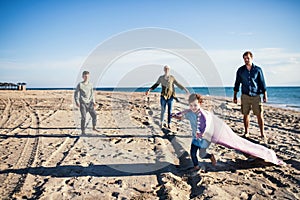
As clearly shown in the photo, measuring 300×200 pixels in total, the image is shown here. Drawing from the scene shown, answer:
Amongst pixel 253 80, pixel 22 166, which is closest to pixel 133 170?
pixel 22 166

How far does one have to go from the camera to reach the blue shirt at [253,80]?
6512 millimetres

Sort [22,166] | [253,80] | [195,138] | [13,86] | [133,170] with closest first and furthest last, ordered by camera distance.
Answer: [195,138] < [133,170] < [22,166] < [253,80] < [13,86]

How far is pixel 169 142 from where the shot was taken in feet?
22.9

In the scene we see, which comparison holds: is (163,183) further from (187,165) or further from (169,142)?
(169,142)

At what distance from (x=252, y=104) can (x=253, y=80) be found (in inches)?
25.1

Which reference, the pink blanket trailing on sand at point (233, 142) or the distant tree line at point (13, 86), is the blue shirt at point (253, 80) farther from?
the distant tree line at point (13, 86)

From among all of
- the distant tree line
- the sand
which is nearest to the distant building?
the distant tree line

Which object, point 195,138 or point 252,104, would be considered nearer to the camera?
point 195,138

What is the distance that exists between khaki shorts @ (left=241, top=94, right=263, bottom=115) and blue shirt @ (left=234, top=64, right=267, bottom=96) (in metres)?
0.13

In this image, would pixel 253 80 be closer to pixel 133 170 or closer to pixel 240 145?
pixel 240 145

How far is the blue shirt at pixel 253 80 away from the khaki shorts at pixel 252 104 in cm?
13

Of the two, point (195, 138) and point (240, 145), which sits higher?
point (195, 138)

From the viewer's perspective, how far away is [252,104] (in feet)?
22.1

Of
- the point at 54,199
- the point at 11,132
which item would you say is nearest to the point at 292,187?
the point at 54,199
